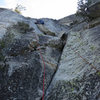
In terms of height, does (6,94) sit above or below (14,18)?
below

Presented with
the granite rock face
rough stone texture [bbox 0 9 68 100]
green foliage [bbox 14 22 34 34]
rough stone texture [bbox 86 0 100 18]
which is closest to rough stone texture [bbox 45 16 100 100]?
the granite rock face

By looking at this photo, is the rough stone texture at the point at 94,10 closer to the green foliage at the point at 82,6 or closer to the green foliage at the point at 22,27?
the green foliage at the point at 82,6

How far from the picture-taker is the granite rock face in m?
4.71

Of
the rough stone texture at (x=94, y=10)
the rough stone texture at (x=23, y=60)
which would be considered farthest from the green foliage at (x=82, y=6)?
the rough stone texture at (x=23, y=60)

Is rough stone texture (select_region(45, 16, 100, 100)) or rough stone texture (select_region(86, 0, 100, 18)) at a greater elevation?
rough stone texture (select_region(86, 0, 100, 18))

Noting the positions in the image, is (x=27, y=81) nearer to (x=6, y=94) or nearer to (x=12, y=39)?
(x=6, y=94)

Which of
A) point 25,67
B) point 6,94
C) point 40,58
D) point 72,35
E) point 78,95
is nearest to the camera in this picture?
point 78,95

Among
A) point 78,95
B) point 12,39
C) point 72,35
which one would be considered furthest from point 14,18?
point 78,95

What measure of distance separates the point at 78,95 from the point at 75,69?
1.15m

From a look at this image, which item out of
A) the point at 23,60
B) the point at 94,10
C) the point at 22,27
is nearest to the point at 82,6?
the point at 94,10

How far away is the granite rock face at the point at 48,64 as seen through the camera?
15.4ft

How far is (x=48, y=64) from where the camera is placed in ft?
20.3

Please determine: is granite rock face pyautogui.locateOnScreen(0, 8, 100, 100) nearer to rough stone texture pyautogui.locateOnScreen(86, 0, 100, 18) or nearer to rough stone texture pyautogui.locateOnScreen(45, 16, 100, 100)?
rough stone texture pyautogui.locateOnScreen(45, 16, 100, 100)

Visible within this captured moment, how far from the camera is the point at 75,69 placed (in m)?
5.36
